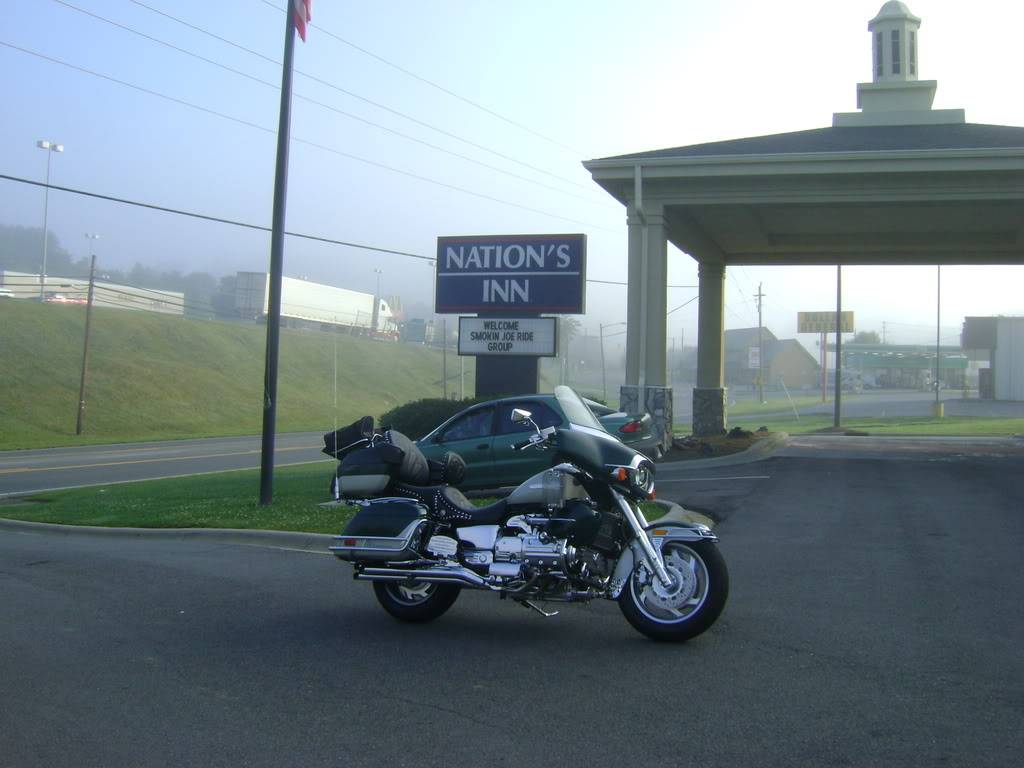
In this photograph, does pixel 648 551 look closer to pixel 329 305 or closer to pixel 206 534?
pixel 206 534

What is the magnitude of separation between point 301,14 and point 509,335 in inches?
378

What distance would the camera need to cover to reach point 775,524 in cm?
1180

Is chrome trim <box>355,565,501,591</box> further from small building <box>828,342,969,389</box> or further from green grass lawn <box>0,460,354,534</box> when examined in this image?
small building <box>828,342,969,389</box>

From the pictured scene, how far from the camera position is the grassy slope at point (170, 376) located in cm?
4559

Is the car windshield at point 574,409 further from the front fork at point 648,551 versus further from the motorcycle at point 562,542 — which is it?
the front fork at point 648,551

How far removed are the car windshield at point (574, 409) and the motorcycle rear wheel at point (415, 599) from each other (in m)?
1.52

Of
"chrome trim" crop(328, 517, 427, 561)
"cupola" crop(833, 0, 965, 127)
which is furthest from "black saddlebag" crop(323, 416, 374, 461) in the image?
"cupola" crop(833, 0, 965, 127)

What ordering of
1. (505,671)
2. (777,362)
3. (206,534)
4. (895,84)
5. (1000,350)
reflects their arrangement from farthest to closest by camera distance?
(777,362) → (1000,350) → (895,84) → (206,534) → (505,671)

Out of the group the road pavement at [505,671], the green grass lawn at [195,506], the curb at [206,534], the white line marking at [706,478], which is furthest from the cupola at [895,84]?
the curb at [206,534]

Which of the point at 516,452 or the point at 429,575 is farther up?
the point at 516,452

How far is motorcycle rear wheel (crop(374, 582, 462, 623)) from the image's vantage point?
284 inches

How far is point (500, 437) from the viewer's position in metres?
14.8

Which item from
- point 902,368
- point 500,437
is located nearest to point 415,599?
point 500,437

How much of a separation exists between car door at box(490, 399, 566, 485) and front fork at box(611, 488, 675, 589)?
24.6 ft
